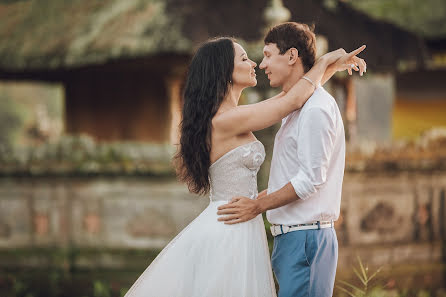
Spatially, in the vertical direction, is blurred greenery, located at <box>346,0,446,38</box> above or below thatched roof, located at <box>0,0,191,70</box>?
above

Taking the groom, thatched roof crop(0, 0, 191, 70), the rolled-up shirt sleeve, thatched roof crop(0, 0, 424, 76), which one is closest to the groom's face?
the groom

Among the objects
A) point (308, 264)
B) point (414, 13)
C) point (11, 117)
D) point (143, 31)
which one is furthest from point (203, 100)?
point (11, 117)

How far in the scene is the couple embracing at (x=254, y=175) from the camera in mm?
3184

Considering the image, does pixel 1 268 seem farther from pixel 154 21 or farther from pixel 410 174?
pixel 410 174

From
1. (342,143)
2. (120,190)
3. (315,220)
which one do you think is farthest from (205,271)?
(120,190)

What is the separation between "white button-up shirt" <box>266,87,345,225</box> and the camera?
10.2 ft

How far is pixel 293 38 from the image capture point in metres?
3.29

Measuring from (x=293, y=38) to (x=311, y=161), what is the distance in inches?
23.3

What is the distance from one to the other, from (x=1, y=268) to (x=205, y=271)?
673 centimetres

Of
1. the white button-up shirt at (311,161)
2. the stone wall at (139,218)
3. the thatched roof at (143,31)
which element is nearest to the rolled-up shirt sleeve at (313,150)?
the white button-up shirt at (311,161)

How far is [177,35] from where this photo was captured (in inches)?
390

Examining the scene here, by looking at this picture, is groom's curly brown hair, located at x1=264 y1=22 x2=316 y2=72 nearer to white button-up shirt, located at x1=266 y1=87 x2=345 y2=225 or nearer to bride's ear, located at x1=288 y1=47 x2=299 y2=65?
bride's ear, located at x1=288 y1=47 x2=299 y2=65

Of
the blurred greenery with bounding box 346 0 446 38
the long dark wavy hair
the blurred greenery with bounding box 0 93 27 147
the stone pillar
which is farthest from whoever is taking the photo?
the blurred greenery with bounding box 0 93 27 147

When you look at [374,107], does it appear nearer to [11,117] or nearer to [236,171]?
[236,171]
